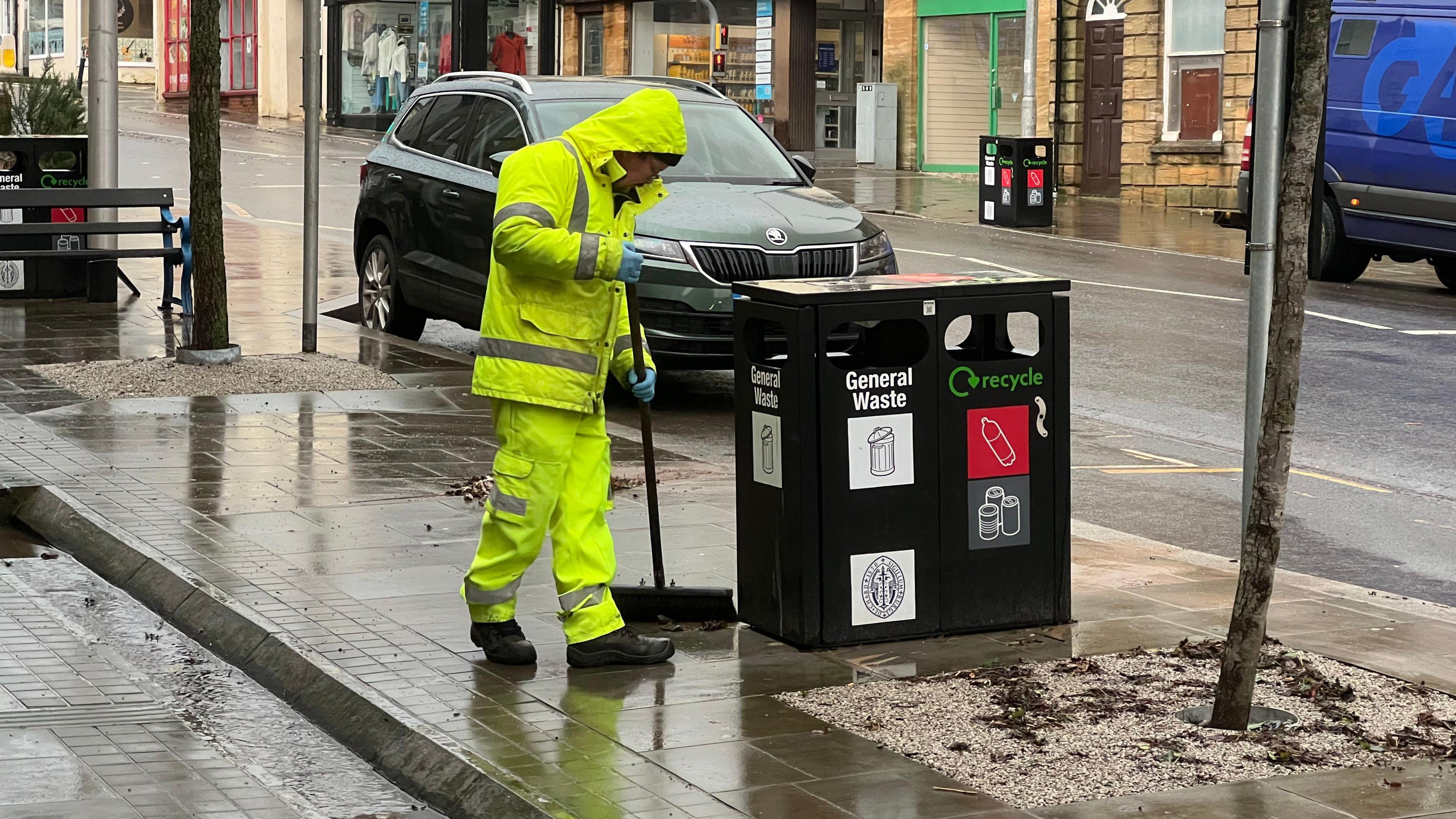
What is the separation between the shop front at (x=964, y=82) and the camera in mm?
33562

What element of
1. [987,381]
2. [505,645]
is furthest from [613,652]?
[987,381]

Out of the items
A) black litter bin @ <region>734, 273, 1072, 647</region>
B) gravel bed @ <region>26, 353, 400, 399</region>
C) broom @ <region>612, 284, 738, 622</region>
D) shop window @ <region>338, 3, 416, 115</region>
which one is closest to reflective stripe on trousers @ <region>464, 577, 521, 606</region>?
broom @ <region>612, 284, 738, 622</region>

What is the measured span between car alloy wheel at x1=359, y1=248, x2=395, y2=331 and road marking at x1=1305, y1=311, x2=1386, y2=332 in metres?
6.80

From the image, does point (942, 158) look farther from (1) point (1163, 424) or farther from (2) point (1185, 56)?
(1) point (1163, 424)

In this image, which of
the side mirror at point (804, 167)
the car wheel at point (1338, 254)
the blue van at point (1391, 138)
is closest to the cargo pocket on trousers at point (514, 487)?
the side mirror at point (804, 167)

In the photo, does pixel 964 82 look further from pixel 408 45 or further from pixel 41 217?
pixel 41 217

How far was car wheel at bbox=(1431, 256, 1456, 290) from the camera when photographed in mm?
18172

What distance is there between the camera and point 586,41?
43406 mm

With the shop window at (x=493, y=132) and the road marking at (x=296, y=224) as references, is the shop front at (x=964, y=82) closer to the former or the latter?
the road marking at (x=296, y=224)

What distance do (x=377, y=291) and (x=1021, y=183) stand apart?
38.4ft

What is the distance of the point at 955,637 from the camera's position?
6.39 metres

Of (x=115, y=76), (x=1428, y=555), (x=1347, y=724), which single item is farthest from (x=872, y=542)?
(x=115, y=76)

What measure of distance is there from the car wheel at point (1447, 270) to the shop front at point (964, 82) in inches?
596

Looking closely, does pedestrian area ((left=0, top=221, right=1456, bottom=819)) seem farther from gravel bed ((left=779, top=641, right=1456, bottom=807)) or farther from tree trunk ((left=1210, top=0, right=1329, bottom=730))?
tree trunk ((left=1210, top=0, right=1329, bottom=730))
